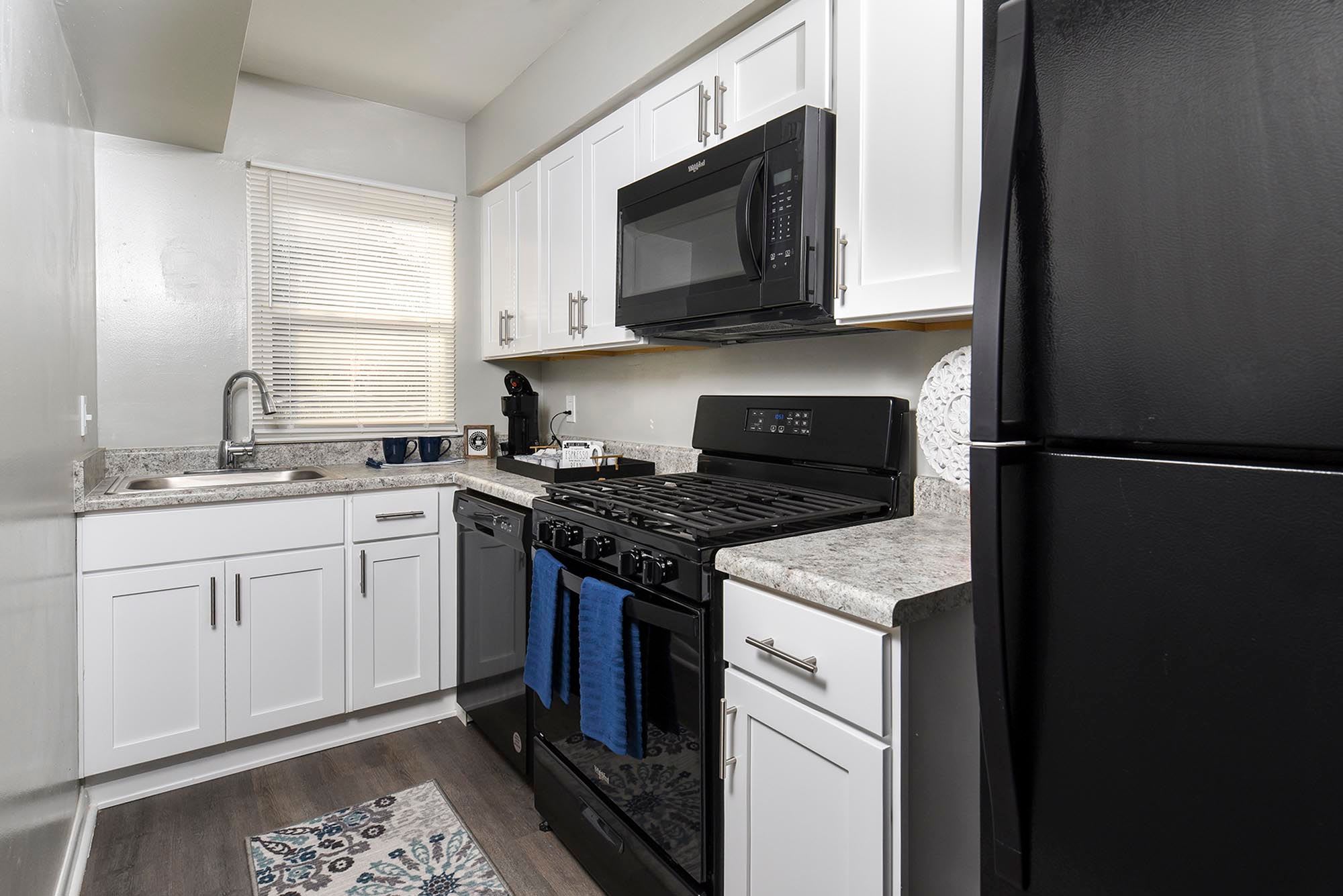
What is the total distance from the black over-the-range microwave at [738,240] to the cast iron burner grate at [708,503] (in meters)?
0.43

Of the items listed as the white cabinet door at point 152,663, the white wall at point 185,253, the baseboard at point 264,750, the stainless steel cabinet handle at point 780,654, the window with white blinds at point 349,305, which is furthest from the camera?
the window with white blinds at point 349,305

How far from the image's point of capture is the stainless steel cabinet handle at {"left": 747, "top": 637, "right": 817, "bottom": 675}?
1.12 meters

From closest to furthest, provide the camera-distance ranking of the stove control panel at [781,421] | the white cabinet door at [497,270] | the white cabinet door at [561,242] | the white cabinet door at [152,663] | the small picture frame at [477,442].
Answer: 1. the stove control panel at [781,421]
2. the white cabinet door at [152,663]
3. the white cabinet door at [561,242]
4. the white cabinet door at [497,270]
5. the small picture frame at [477,442]

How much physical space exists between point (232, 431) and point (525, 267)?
1.36 m

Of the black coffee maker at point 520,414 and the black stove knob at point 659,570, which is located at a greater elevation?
the black coffee maker at point 520,414

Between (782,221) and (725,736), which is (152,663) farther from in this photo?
(782,221)

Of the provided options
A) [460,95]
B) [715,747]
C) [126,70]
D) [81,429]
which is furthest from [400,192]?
[715,747]

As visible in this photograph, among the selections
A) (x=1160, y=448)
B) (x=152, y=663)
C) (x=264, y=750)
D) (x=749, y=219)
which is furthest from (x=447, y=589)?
(x=1160, y=448)

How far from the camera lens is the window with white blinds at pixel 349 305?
294cm

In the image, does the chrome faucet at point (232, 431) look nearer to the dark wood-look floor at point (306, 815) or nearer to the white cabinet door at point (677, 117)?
the dark wood-look floor at point (306, 815)

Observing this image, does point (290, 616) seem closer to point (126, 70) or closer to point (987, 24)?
point (126, 70)

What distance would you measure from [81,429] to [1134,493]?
2788mm

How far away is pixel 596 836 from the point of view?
173 centimetres

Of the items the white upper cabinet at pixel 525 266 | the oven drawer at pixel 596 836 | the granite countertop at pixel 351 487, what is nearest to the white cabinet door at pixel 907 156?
the granite countertop at pixel 351 487
